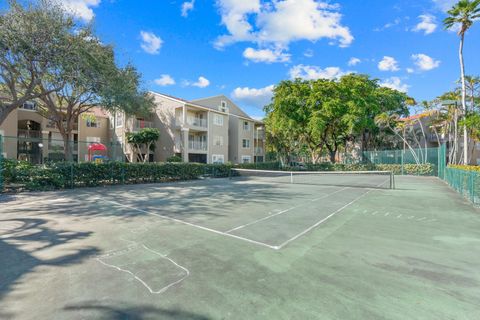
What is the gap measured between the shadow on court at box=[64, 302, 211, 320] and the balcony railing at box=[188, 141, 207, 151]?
2967cm

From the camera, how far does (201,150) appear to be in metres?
33.6

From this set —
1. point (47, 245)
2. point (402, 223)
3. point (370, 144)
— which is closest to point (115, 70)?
point (47, 245)

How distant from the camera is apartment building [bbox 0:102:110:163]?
18.7 metres

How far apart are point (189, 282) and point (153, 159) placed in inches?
1282

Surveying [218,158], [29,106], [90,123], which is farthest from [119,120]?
[218,158]

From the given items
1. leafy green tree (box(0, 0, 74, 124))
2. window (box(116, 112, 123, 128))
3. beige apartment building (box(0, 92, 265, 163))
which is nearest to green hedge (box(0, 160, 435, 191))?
leafy green tree (box(0, 0, 74, 124))

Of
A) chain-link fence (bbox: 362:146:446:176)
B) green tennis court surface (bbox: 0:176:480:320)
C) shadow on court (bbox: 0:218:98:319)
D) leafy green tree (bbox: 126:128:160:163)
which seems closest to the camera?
green tennis court surface (bbox: 0:176:480:320)

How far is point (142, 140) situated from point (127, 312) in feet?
92.3

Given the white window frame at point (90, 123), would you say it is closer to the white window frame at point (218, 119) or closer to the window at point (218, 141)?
the white window frame at point (218, 119)

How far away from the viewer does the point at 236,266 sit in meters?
4.06

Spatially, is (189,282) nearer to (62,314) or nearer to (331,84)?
(62,314)

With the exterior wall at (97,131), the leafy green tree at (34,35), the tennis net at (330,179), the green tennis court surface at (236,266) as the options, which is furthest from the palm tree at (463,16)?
the exterior wall at (97,131)

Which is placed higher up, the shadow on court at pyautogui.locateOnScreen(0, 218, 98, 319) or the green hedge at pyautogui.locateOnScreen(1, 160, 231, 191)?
the green hedge at pyautogui.locateOnScreen(1, 160, 231, 191)

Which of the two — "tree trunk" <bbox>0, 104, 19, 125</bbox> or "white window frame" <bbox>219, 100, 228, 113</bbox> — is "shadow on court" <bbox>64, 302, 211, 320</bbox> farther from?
"white window frame" <bbox>219, 100, 228, 113</bbox>
